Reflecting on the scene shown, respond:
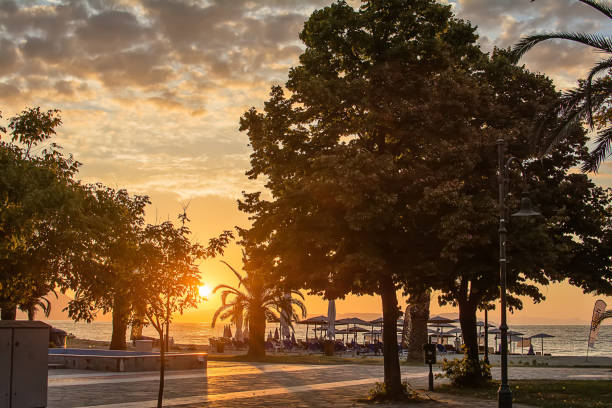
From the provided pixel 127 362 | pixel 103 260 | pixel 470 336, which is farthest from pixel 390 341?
pixel 127 362

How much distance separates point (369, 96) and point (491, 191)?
4763 millimetres

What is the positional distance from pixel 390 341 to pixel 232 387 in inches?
233

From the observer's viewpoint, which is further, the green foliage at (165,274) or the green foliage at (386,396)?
the green foliage at (386,396)

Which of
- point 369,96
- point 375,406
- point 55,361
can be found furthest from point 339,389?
point 55,361

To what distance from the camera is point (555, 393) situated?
21.2 m

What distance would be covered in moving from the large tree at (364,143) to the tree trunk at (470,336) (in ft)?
12.6

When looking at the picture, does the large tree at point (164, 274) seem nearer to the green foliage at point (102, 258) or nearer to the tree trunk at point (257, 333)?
the green foliage at point (102, 258)

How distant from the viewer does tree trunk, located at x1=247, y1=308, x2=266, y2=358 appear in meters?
40.6

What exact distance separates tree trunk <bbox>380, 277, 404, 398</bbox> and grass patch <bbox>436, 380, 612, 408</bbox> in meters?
2.89

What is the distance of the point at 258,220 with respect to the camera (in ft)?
68.8

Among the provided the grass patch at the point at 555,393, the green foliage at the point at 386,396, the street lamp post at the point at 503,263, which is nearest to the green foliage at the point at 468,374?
the grass patch at the point at 555,393

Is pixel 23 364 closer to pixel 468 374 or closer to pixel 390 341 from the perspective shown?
pixel 390 341

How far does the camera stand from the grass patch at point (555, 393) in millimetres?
18812

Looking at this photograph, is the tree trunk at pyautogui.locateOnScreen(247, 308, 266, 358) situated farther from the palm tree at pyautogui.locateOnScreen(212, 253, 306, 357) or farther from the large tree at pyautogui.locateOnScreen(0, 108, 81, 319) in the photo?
the large tree at pyautogui.locateOnScreen(0, 108, 81, 319)
